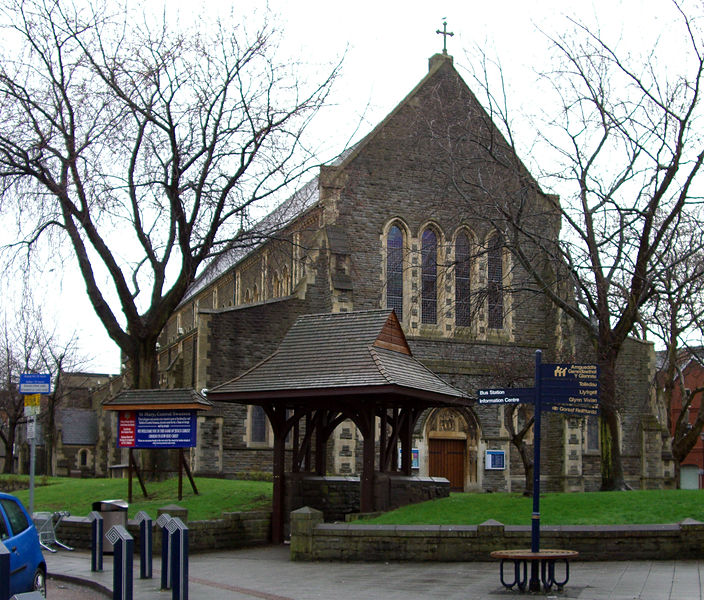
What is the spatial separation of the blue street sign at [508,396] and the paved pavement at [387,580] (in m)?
2.49

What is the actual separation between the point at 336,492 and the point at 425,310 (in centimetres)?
1262

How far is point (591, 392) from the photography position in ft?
40.9

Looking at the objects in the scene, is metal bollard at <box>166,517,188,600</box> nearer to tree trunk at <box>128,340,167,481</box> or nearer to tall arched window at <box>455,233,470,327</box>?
tree trunk at <box>128,340,167,481</box>

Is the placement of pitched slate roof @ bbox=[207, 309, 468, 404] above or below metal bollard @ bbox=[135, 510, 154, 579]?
above

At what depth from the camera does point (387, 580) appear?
530 inches

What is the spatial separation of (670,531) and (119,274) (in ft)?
47.2

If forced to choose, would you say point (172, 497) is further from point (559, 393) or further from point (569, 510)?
point (559, 393)

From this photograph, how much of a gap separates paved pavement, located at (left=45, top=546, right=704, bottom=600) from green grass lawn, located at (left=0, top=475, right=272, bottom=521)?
3406 millimetres

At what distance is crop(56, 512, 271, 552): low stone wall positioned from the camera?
59.7 feet

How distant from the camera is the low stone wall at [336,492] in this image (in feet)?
63.9

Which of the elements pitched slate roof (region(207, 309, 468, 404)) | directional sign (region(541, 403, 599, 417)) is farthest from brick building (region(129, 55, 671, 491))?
directional sign (region(541, 403, 599, 417))

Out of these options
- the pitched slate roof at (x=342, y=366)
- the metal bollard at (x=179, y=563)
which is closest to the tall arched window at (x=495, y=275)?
the pitched slate roof at (x=342, y=366)

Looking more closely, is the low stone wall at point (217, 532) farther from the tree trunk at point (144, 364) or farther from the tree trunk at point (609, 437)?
the tree trunk at point (609, 437)

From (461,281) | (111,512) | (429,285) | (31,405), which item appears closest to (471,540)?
(111,512)
